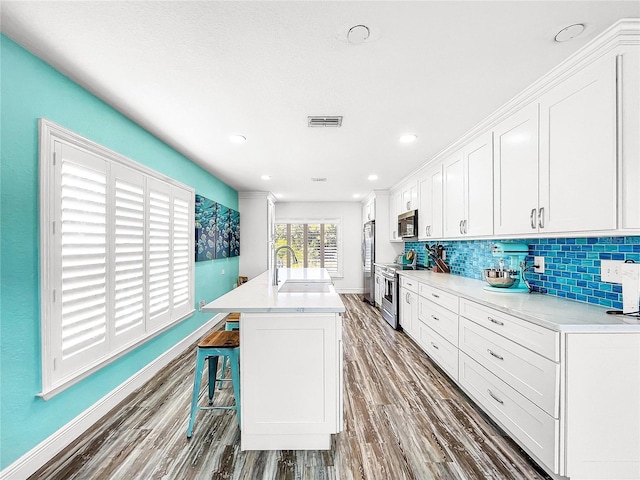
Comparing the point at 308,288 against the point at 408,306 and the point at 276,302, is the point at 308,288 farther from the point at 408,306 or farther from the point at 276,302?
the point at 408,306

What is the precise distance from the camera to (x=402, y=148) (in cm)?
338

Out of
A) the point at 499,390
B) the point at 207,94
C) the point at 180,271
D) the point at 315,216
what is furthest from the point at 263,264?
the point at 499,390

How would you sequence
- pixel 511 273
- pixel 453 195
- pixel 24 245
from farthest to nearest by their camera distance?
pixel 453 195, pixel 511 273, pixel 24 245

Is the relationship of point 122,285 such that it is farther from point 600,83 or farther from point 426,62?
point 600,83

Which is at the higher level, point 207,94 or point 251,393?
point 207,94

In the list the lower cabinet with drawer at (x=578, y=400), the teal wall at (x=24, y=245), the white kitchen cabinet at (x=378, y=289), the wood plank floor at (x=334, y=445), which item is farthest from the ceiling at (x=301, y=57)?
the white kitchen cabinet at (x=378, y=289)

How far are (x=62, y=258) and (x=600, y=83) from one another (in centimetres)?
338

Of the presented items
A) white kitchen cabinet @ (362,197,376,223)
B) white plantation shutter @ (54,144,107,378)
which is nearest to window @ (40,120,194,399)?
white plantation shutter @ (54,144,107,378)

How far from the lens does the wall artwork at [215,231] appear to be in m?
4.05

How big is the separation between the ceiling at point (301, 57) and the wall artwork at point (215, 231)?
57.2 inches

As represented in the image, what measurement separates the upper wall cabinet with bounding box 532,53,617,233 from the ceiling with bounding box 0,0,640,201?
225 mm

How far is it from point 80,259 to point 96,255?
152mm

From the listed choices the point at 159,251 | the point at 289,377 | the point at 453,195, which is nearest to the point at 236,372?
the point at 289,377

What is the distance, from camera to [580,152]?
1.73 m
